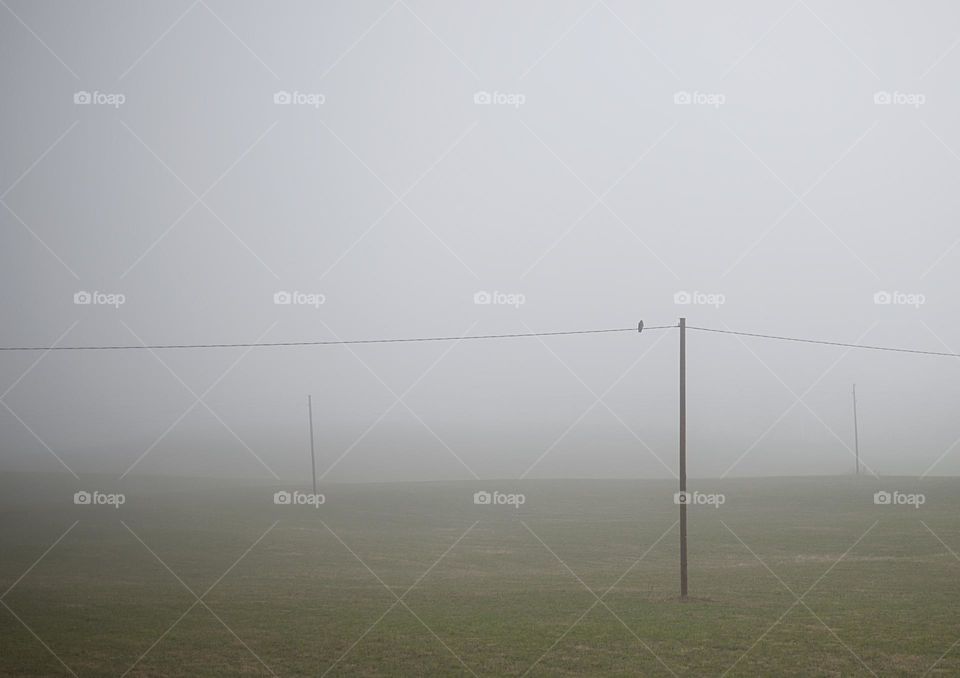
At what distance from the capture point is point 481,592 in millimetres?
32906

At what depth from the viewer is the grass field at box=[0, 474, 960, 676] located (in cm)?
2156

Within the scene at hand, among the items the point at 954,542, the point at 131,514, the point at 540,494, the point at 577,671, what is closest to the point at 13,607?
the point at 577,671

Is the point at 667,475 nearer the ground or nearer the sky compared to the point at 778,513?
nearer the sky

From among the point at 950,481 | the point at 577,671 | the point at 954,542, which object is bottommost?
the point at 577,671

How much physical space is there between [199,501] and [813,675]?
7305 cm

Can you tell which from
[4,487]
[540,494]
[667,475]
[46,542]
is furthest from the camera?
[667,475]

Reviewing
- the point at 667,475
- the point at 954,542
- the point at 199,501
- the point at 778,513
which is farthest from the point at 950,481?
the point at 667,475

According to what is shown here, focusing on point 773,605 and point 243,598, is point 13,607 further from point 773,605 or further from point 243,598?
point 773,605

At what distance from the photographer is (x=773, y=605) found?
2880cm

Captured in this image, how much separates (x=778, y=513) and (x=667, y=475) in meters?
116

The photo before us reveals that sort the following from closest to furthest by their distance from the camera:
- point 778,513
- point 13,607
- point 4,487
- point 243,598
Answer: point 13,607
point 243,598
point 778,513
point 4,487

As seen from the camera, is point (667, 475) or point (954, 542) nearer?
point (954, 542)

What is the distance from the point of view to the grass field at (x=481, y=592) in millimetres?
21562

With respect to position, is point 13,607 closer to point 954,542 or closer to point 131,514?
point 131,514
